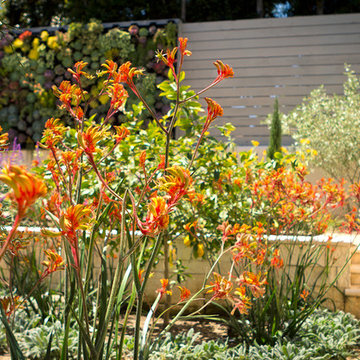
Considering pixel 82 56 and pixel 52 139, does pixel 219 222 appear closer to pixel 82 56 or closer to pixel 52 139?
pixel 52 139

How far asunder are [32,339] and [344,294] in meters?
1.80

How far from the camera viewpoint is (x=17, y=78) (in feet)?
27.5

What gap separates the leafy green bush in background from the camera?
7.88 metres

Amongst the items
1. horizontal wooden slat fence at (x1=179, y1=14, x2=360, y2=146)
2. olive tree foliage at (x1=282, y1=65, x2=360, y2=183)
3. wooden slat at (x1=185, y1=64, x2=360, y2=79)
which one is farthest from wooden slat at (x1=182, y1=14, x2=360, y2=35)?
olive tree foliage at (x1=282, y1=65, x2=360, y2=183)

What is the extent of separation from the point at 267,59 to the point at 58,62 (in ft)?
12.6

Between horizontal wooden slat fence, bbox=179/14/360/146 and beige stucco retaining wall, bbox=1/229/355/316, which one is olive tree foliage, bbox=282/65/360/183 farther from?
beige stucco retaining wall, bbox=1/229/355/316

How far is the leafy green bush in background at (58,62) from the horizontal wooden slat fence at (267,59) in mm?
754

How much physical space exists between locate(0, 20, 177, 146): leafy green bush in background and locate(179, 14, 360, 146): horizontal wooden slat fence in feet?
2.48

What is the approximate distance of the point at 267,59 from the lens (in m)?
7.97

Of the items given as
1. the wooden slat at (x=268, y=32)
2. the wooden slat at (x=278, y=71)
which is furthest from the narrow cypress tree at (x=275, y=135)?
the wooden slat at (x=268, y=32)

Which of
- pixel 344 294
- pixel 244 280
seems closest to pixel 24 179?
pixel 244 280

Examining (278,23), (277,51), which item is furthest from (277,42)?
(278,23)

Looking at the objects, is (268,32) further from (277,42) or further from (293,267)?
(293,267)

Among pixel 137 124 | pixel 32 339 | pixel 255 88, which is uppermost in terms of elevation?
pixel 255 88
